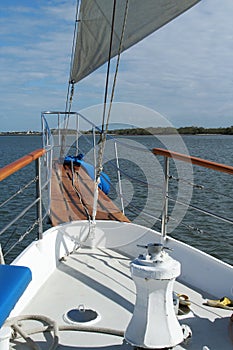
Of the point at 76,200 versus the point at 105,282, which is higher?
the point at 76,200

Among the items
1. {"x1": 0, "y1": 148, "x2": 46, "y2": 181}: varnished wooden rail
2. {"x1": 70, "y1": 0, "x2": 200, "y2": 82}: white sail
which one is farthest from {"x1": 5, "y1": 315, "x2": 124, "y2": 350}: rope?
{"x1": 70, "y1": 0, "x2": 200, "y2": 82}: white sail

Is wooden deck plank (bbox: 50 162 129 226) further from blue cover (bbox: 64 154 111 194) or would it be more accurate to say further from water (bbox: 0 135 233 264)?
water (bbox: 0 135 233 264)

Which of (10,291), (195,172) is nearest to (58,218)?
(10,291)

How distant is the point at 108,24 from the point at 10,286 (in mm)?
2487

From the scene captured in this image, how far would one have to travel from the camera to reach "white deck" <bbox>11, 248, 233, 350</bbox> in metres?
1.80

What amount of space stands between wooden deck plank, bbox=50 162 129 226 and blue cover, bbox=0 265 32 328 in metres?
1.65

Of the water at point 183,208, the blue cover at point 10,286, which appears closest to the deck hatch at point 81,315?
the blue cover at point 10,286

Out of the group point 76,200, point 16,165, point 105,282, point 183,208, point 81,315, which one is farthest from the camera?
point 183,208

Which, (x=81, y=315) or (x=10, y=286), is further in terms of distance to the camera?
(x=81, y=315)

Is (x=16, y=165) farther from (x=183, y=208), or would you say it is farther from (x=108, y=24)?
→ (x=183, y=208)

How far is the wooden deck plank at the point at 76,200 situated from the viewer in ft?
11.5

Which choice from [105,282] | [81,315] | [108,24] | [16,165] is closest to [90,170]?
[108,24]

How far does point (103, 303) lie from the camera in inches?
85.9

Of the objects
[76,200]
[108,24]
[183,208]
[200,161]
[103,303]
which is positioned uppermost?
[108,24]
